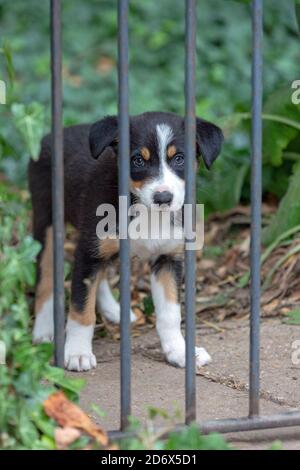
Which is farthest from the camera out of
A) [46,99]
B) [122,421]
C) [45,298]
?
[46,99]

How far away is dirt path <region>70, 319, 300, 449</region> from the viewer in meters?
4.14

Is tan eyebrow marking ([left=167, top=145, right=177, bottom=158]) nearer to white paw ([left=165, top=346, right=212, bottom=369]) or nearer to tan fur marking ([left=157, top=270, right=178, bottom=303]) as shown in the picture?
tan fur marking ([left=157, top=270, right=178, bottom=303])

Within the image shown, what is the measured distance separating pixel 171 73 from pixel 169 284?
19.1 feet

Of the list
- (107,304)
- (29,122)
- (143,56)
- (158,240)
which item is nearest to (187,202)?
(29,122)

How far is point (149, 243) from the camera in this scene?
509 cm

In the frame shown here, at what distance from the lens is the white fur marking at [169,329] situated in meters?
5.00

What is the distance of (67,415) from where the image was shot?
346 centimetres

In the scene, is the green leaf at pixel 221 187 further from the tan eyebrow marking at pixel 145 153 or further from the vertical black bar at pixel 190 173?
the vertical black bar at pixel 190 173

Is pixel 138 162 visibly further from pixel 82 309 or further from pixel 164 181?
pixel 82 309

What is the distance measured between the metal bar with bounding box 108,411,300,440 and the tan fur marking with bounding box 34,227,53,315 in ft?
6.40
